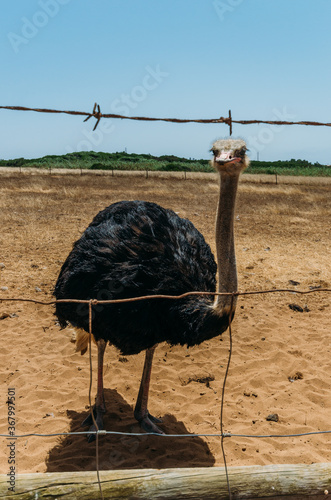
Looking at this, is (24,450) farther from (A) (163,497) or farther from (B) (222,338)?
(B) (222,338)

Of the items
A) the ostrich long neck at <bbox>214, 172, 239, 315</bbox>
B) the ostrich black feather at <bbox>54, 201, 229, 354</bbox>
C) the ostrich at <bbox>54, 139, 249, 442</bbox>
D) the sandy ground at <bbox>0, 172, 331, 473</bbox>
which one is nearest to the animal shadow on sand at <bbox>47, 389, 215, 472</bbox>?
the sandy ground at <bbox>0, 172, 331, 473</bbox>

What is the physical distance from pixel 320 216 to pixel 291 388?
1099 centimetres

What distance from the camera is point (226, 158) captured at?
3.07 meters

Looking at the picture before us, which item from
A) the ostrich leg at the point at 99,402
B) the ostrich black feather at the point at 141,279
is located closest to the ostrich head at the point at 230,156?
the ostrich black feather at the point at 141,279

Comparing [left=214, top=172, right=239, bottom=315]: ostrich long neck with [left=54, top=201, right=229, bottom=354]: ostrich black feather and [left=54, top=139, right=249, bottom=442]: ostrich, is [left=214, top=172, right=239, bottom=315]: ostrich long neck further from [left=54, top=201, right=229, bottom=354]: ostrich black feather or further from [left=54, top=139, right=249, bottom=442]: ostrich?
[left=54, top=201, right=229, bottom=354]: ostrich black feather

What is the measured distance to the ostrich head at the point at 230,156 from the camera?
3057 mm

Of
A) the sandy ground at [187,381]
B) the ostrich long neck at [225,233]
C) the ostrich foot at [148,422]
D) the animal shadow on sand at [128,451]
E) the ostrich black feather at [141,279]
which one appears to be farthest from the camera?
the ostrich foot at [148,422]

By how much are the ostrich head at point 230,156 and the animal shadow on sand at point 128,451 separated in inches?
78.5

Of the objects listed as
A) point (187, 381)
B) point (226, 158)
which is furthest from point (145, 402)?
point (226, 158)

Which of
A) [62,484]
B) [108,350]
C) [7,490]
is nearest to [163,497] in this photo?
[62,484]

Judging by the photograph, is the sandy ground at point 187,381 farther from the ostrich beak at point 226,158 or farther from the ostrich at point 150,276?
the ostrich beak at point 226,158

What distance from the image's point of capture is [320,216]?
14859 millimetres

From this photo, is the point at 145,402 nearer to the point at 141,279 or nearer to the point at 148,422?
the point at 148,422

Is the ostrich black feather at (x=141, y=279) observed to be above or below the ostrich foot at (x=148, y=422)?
above
